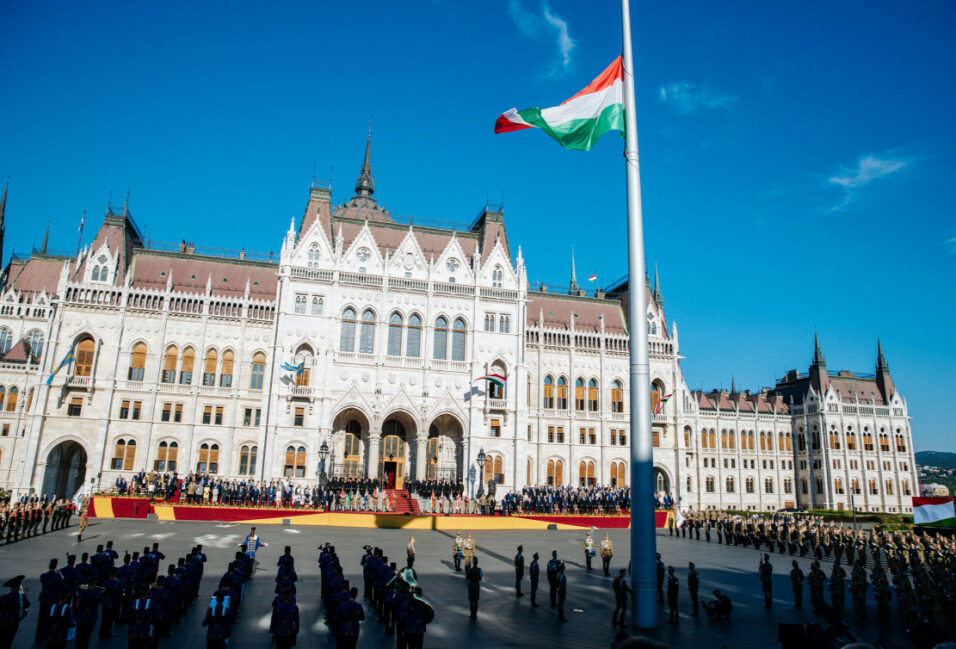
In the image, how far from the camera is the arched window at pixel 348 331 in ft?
155

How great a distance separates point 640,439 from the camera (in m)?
11.6

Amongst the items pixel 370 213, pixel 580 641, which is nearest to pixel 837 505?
pixel 370 213

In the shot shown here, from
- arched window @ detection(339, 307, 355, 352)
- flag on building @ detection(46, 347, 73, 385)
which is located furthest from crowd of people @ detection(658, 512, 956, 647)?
flag on building @ detection(46, 347, 73, 385)

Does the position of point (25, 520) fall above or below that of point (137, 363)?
below

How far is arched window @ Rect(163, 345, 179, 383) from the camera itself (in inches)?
1900

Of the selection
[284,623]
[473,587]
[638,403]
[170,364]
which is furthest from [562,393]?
[284,623]

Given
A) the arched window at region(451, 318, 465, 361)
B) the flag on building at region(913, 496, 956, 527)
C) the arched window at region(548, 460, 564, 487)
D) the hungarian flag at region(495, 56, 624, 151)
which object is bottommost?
the flag on building at region(913, 496, 956, 527)

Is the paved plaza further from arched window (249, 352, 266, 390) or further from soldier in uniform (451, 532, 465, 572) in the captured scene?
arched window (249, 352, 266, 390)

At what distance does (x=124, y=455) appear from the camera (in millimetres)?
46000

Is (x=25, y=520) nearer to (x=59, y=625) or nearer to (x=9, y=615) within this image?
(x=9, y=615)

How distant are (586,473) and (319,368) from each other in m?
24.3

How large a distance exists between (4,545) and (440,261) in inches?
1288

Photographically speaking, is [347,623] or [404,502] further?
[404,502]

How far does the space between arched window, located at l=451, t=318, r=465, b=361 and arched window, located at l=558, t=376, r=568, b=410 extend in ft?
35.8
